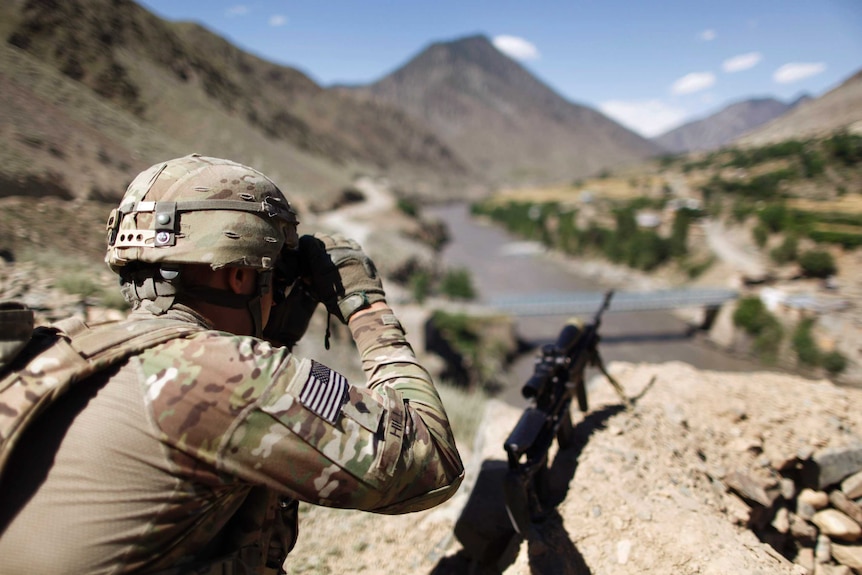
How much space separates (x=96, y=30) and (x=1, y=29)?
7916 mm

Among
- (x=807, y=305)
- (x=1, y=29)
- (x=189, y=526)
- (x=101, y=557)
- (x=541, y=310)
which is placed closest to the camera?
(x=101, y=557)

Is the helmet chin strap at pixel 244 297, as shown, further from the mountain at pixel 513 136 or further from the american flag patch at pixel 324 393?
the mountain at pixel 513 136

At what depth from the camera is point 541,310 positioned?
18.2 metres

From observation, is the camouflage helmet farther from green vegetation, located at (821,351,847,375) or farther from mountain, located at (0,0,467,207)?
green vegetation, located at (821,351,847,375)

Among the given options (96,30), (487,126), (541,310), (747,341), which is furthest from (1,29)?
(487,126)

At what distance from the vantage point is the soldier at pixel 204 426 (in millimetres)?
972

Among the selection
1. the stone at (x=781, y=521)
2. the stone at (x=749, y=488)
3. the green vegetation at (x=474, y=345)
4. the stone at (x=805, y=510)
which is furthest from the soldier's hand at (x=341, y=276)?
the green vegetation at (x=474, y=345)

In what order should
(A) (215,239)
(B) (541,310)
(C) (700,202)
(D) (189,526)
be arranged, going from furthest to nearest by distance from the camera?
(C) (700,202) → (B) (541,310) → (A) (215,239) → (D) (189,526)

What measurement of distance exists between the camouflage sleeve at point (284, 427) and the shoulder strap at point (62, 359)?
0.07 metres

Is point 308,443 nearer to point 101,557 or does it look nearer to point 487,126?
point 101,557

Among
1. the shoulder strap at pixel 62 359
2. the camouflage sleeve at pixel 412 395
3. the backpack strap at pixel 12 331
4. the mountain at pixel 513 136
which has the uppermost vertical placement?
the mountain at pixel 513 136

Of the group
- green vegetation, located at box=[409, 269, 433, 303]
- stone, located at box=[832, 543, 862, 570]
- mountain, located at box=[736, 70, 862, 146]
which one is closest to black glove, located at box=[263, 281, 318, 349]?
stone, located at box=[832, 543, 862, 570]

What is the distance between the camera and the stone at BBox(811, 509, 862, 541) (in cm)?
273

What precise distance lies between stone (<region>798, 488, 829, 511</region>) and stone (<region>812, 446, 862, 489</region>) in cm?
6
